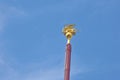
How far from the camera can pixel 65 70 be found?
107688mm

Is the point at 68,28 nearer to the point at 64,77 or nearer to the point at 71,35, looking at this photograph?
the point at 71,35

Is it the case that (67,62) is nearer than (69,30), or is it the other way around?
(67,62)

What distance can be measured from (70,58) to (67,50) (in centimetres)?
192

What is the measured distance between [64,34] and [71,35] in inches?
41.6

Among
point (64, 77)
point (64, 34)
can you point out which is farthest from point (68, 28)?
point (64, 77)

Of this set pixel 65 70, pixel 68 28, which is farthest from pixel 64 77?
pixel 68 28

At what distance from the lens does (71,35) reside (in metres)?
111

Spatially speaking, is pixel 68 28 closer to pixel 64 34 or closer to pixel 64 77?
pixel 64 34

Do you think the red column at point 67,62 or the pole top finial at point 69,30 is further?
the pole top finial at point 69,30

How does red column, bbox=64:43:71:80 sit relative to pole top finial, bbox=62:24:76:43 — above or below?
below

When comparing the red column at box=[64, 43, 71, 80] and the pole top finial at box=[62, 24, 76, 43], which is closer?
the red column at box=[64, 43, 71, 80]

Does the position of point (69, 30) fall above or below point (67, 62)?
above

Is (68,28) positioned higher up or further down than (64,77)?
higher up

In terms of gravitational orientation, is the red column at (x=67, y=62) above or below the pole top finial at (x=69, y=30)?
below
